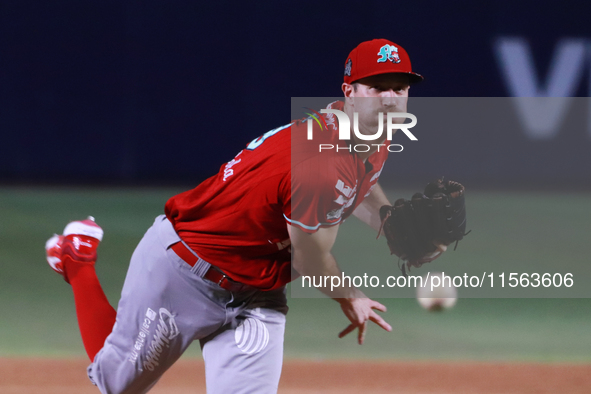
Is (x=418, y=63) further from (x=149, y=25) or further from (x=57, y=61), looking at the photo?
(x=57, y=61)

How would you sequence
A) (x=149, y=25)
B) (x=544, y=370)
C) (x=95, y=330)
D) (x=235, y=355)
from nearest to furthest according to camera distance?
(x=235, y=355) < (x=95, y=330) < (x=544, y=370) < (x=149, y=25)

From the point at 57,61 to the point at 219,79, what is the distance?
87.1 inches

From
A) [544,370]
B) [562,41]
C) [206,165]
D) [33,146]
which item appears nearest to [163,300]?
[544,370]

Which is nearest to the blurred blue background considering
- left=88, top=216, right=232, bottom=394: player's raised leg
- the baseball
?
the baseball

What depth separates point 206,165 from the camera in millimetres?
9219

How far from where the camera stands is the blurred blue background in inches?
350

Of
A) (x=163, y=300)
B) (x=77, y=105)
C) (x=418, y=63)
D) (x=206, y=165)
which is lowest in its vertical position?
(x=163, y=300)

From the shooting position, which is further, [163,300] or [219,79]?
[219,79]

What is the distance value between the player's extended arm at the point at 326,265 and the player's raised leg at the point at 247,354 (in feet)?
1.04

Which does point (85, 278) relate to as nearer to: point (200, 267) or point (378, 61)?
point (200, 267)

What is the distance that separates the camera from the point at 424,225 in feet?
9.80

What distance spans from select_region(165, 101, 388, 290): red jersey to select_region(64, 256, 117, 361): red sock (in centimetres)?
59

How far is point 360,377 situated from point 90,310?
2286 millimetres

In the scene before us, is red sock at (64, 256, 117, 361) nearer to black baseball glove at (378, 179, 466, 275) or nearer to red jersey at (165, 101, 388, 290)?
red jersey at (165, 101, 388, 290)
